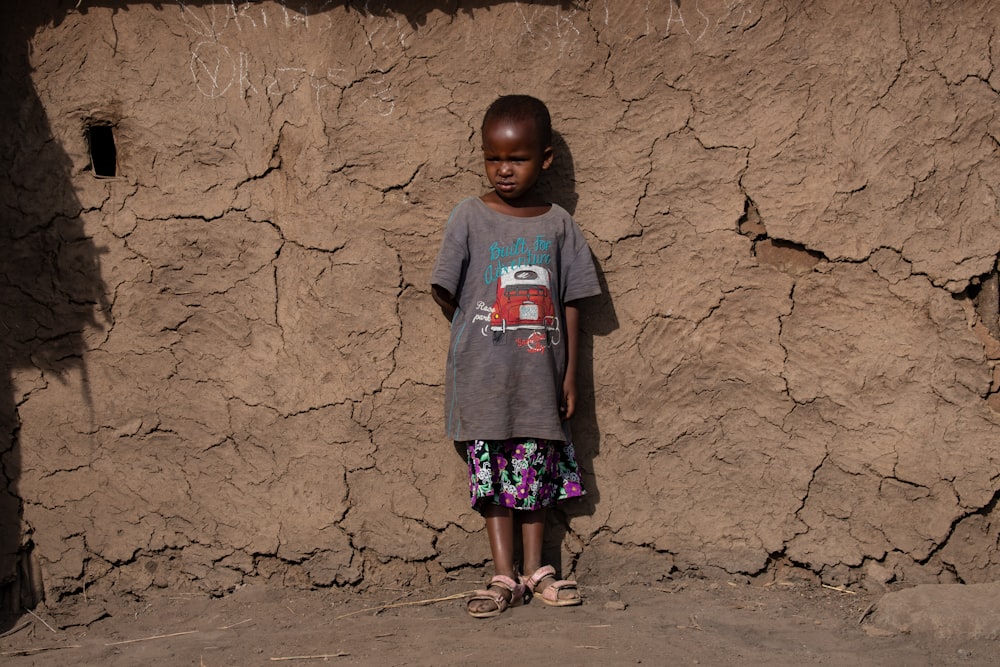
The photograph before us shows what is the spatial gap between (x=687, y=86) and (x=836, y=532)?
4.86 ft

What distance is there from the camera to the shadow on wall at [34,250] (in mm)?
3125

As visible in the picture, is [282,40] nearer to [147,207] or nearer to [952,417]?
[147,207]

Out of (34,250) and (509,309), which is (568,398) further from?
(34,250)

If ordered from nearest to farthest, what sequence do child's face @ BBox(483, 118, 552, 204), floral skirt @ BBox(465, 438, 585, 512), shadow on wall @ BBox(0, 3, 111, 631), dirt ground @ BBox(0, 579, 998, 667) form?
dirt ground @ BBox(0, 579, 998, 667) → child's face @ BBox(483, 118, 552, 204) → floral skirt @ BBox(465, 438, 585, 512) → shadow on wall @ BBox(0, 3, 111, 631)

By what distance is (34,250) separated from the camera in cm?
315

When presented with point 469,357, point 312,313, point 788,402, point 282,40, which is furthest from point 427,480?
point 282,40

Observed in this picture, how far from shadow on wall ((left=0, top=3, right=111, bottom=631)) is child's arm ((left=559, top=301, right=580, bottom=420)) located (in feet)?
4.98

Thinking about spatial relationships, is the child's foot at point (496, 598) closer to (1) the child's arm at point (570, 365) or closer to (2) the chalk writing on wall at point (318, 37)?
(1) the child's arm at point (570, 365)

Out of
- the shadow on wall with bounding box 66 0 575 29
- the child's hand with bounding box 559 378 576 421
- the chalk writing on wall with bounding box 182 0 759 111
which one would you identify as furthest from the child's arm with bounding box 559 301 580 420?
the shadow on wall with bounding box 66 0 575 29

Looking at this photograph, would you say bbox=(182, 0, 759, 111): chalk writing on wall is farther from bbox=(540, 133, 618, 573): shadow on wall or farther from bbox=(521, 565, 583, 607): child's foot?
bbox=(521, 565, 583, 607): child's foot

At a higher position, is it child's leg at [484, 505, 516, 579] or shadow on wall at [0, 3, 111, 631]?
shadow on wall at [0, 3, 111, 631]

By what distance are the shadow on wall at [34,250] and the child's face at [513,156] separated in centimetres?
133

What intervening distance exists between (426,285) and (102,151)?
4.11 ft

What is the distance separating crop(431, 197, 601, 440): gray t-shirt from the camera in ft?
9.69
